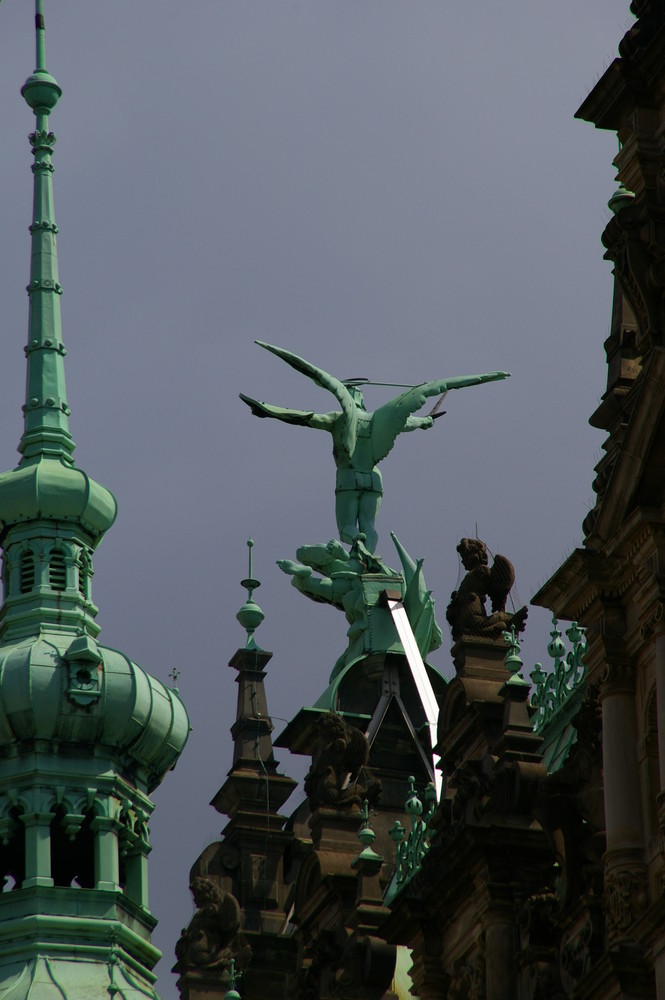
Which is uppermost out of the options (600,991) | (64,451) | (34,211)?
(34,211)

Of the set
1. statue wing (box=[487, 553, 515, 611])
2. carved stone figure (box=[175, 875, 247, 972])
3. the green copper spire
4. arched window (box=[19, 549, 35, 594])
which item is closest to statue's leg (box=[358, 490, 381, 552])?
carved stone figure (box=[175, 875, 247, 972])

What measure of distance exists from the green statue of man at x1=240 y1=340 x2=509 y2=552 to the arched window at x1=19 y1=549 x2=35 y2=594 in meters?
22.5

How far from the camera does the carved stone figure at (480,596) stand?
52188 millimetres

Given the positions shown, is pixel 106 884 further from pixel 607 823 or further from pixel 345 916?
pixel 607 823

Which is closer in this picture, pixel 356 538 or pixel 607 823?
pixel 607 823

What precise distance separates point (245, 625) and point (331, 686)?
19.2 ft

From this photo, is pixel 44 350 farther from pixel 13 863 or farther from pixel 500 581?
pixel 500 581

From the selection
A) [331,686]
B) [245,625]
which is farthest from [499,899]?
[245,625]

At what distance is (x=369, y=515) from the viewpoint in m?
66.1

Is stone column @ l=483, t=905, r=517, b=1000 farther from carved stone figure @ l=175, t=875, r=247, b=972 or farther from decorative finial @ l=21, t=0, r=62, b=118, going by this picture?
decorative finial @ l=21, t=0, r=62, b=118

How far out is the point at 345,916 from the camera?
53.9 metres

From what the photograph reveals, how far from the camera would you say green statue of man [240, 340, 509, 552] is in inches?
2594

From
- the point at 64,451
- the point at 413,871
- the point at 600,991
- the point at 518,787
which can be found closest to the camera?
the point at 600,991

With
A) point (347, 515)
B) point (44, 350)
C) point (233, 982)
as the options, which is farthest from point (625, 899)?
point (44, 350)
